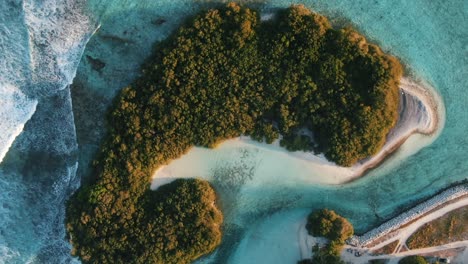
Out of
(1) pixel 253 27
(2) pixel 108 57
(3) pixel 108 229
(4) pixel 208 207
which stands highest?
(1) pixel 253 27

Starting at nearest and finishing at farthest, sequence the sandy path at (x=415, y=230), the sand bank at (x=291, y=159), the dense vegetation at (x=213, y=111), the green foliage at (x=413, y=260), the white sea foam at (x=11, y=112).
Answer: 1. the green foliage at (x=413, y=260)
2. the dense vegetation at (x=213, y=111)
3. the sandy path at (x=415, y=230)
4. the sand bank at (x=291, y=159)
5. the white sea foam at (x=11, y=112)

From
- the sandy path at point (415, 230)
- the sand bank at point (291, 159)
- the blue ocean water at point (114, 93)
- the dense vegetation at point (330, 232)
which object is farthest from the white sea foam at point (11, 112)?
the sandy path at point (415, 230)

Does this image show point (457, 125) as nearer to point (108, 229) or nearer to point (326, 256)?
point (326, 256)

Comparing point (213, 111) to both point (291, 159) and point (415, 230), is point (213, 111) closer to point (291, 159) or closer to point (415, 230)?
point (291, 159)

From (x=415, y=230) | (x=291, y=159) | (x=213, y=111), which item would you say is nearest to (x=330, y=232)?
(x=291, y=159)

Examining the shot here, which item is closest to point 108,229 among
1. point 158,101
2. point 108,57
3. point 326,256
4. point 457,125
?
point 158,101

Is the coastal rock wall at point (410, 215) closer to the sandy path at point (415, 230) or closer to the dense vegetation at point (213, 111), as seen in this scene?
the sandy path at point (415, 230)
